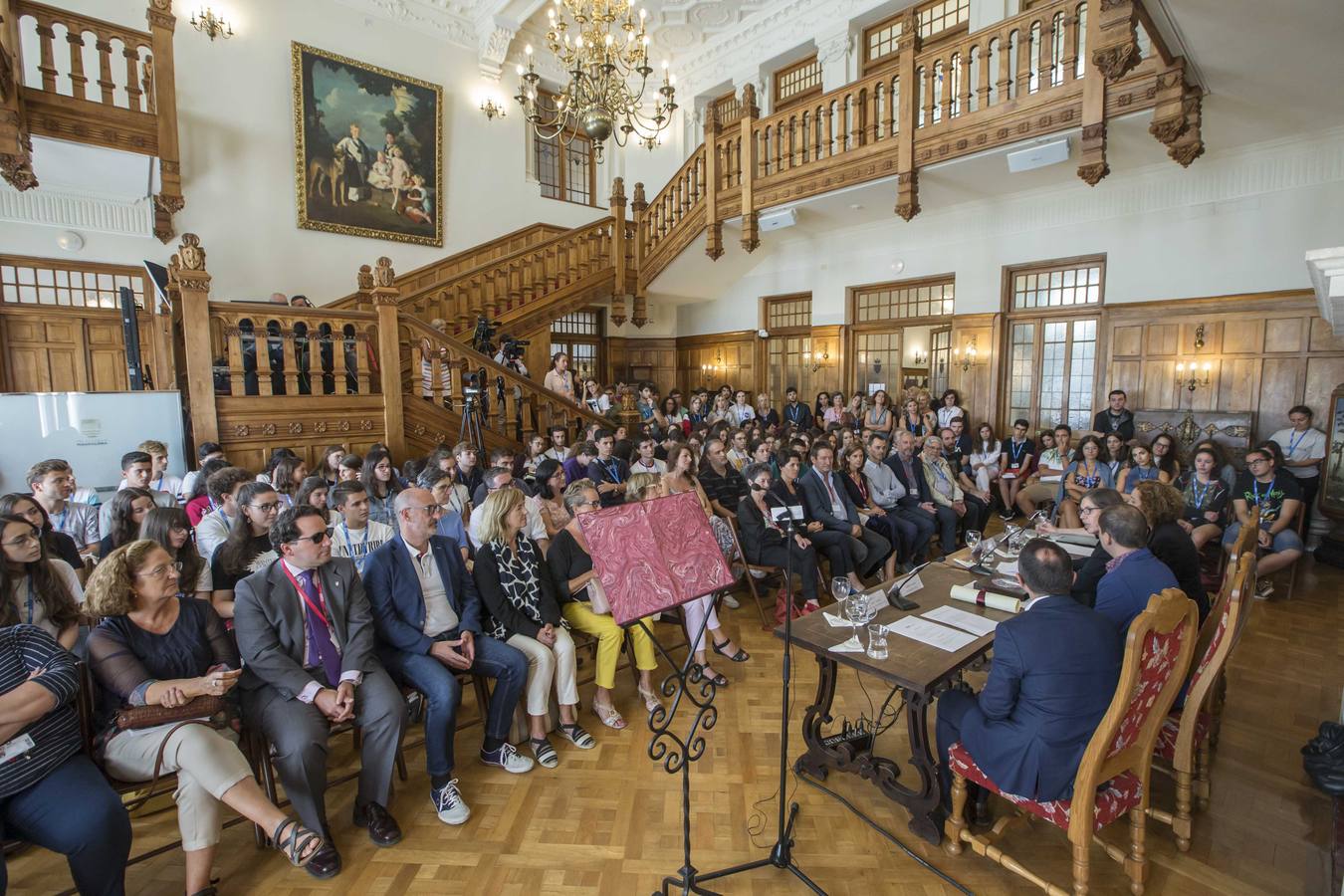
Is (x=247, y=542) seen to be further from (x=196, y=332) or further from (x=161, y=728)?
(x=196, y=332)

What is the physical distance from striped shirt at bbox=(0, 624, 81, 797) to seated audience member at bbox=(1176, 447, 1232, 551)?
6.92 metres

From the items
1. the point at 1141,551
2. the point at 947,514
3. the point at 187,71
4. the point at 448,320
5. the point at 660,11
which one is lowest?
the point at 947,514

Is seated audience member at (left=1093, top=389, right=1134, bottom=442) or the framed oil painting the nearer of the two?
seated audience member at (left=1093, top=389, right=1134, bottom=442)

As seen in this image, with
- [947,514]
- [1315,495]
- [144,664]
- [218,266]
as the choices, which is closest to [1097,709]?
[144,664]

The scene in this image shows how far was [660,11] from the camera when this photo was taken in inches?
405

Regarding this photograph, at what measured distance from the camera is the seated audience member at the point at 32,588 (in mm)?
2139

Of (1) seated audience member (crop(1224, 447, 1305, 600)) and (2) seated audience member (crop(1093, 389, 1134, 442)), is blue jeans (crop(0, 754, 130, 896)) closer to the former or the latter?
(1) seated audience member (crop(1224, 447, 1305, 600))

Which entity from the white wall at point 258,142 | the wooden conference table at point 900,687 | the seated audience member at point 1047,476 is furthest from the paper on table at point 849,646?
the white wall at point 258,142

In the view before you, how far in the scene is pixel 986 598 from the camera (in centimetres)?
278

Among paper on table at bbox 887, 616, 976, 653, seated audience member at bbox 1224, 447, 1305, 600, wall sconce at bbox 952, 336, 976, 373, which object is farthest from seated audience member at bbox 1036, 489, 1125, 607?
wall sconce at bbox 952, 336, 976, 373

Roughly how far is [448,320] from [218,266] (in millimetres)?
2844

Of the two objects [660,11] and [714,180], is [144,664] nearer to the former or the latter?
[714,180]

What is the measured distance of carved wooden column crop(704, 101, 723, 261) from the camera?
880 cm

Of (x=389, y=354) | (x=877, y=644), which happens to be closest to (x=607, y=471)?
(x=389, y=354)
